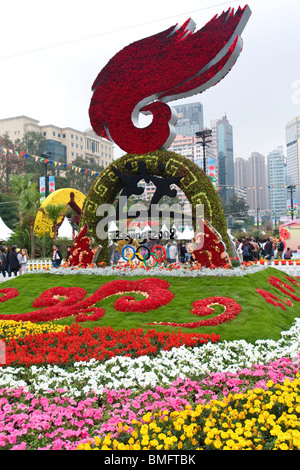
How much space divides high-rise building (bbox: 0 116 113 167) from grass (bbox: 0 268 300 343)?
185 feet

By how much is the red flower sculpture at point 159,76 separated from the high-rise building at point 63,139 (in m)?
54.0

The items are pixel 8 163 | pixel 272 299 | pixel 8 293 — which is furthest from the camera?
pixel 8 163

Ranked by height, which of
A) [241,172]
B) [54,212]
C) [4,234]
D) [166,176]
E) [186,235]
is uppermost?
[241,172]

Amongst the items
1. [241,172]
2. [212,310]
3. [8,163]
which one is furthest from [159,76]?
[241,172]

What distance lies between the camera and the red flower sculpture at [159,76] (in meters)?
10.3

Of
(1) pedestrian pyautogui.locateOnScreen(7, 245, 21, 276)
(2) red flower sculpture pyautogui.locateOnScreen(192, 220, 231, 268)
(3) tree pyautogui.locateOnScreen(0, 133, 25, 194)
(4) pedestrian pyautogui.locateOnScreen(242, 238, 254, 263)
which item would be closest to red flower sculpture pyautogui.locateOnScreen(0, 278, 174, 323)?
(2) red flower sculpture pyautogui.locateOnScreen(192, 220, 231, 268)

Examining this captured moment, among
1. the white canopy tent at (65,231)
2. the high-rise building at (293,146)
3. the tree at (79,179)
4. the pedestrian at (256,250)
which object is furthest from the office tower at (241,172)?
the pedestrian at (256,250)

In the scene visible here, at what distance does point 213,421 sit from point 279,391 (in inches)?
31.7

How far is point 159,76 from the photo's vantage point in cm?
1104

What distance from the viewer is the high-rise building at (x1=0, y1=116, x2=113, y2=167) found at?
2795 inches

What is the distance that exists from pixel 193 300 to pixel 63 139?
7224 centimetres

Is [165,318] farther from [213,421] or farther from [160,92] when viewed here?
[160,92]

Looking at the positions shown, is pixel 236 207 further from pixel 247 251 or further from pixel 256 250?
pixel 247 251
